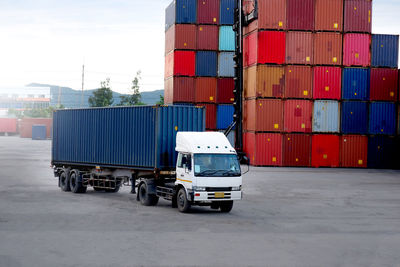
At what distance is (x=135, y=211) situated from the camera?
60.5ft

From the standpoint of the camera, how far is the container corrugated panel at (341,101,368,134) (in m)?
44.2

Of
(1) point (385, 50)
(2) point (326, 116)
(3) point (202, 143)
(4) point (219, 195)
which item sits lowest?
(4) point (219, 195)

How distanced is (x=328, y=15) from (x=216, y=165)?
95.8 ft

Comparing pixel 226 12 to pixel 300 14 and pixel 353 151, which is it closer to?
pixel 300 14

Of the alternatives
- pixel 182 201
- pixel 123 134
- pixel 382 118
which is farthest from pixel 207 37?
pixel 182 201

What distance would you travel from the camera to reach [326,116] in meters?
44.2

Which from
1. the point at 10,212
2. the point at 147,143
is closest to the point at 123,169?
the point at 147,143

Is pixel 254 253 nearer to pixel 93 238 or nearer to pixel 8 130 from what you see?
pixel 93 238

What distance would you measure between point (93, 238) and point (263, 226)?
16.1 feet

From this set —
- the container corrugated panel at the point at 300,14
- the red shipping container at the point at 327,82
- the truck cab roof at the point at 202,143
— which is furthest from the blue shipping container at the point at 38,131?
the truck cab roof at the point at 202,143

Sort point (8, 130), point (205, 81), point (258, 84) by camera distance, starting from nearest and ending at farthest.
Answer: point (258, 84) → point (205, 81) → point (8, 130)

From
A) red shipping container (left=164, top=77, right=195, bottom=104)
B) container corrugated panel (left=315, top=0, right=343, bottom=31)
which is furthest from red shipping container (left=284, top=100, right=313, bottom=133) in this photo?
red shipping container (left=164, top=77, right=195, bottom=104)

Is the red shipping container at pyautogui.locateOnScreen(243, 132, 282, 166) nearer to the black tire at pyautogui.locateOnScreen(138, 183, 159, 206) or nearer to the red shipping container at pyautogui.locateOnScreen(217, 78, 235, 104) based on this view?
the red shipping container at pyautogui.locateOnScreen(217, 78, 235, 104)

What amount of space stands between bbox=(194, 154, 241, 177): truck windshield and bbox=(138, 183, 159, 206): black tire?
9.30 feet
